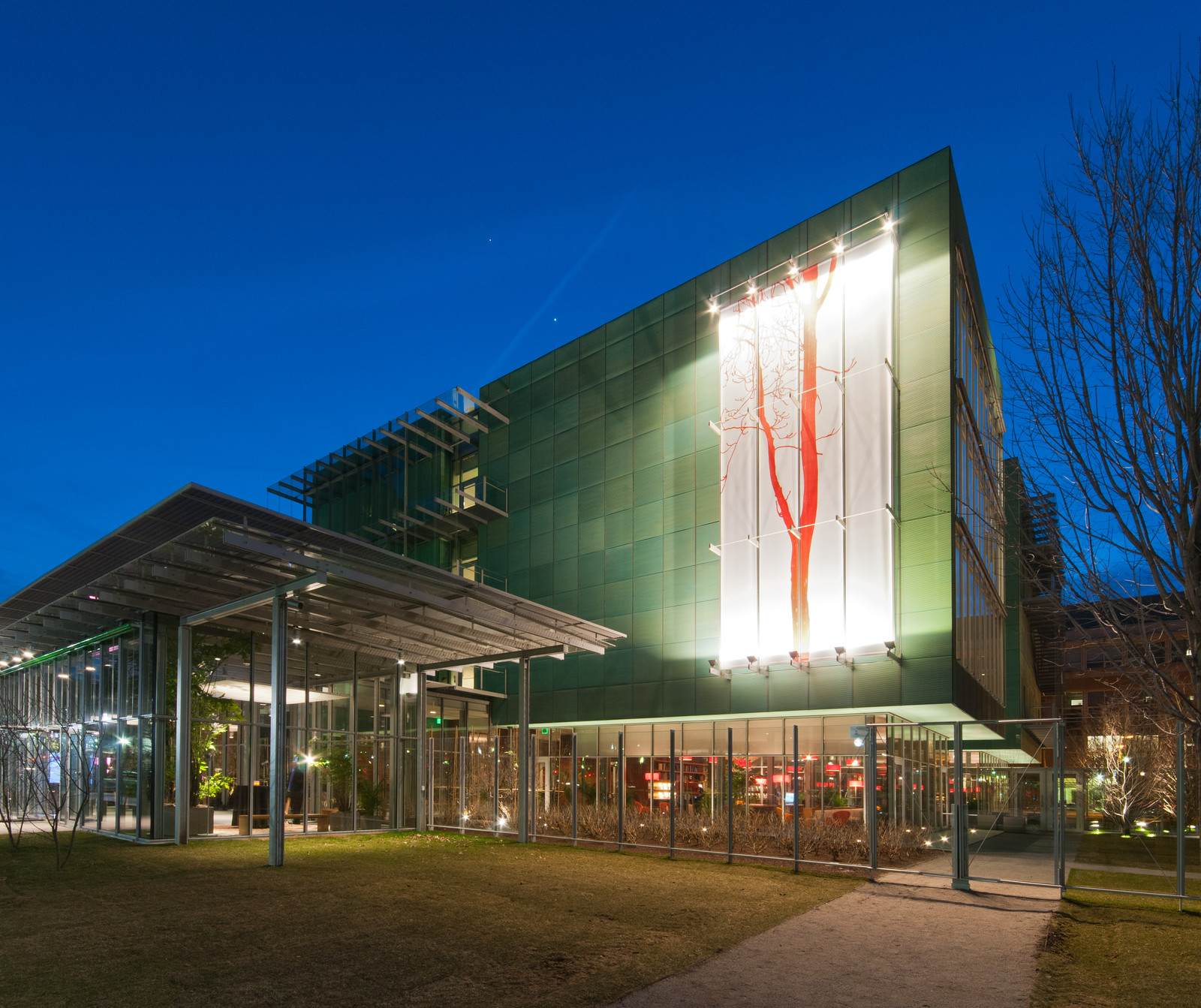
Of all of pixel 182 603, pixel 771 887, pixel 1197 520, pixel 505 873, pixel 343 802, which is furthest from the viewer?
pixel 343 802

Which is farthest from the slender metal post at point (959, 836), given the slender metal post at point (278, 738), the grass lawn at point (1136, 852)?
the slender metal post at point (278, 738)

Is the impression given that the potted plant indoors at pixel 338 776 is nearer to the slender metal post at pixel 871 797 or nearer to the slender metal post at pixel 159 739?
the slender metal post at pixel 159 739

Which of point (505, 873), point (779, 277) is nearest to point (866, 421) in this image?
point (779, 277)

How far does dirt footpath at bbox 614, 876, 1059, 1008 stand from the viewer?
8.35 metres

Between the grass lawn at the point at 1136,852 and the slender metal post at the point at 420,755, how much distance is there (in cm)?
1734

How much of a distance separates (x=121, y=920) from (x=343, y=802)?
1490 cm

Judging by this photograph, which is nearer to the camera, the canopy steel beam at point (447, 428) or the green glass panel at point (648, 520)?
the green glass panel at point (648, 520)

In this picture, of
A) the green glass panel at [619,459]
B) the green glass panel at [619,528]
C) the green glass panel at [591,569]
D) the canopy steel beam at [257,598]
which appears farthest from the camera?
the green glass panel at [591,569]

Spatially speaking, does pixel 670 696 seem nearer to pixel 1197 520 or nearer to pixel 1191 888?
pixel 1191 888

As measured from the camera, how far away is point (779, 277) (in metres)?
29.5

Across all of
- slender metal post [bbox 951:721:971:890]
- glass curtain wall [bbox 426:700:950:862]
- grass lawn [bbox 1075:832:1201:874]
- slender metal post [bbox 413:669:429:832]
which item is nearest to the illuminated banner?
glass curtain wall [bbox 426:700:950:862]

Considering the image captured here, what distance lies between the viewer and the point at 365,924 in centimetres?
1120

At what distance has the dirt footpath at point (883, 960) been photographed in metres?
8.35

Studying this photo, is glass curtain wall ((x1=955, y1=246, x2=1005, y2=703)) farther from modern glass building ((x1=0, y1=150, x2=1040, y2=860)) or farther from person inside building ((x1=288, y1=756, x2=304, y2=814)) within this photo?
person inside building ((x1=288, y1=756, x2=304, y2=814))
